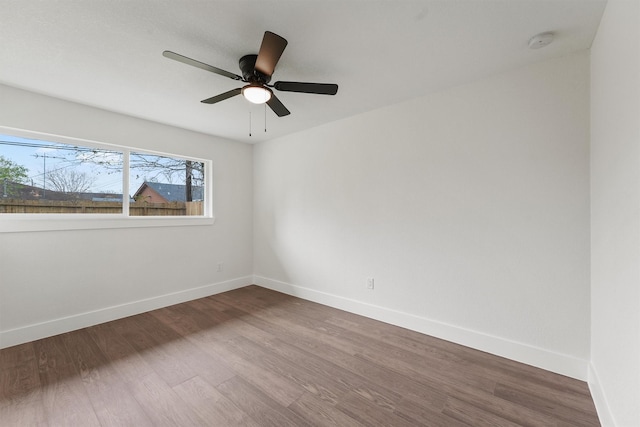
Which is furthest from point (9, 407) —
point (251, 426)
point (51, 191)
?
point (51, 191)

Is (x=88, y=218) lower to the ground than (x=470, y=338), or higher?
higher

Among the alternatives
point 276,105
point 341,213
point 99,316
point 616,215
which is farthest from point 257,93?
point 99,316

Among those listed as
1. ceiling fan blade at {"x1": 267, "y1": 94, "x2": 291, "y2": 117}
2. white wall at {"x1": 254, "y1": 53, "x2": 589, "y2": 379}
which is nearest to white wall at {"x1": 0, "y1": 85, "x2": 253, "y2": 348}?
white wall at {"x1": 254, "y1": 53, "x2": 589, "y2": 379}

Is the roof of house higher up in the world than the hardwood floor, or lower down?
higher up

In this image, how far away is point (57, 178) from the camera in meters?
2.69

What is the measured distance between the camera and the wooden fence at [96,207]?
2.47 m

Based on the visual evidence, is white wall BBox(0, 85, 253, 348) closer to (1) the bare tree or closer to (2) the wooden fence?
(2) the wooden fence

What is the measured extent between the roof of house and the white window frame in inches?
10.7

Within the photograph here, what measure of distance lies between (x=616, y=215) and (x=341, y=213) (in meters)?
2.28

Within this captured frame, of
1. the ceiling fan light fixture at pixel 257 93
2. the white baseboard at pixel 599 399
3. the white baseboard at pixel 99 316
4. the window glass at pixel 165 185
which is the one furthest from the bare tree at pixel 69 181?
the white baseboard at pixel 599 399

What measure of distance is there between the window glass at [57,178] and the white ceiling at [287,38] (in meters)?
0.45

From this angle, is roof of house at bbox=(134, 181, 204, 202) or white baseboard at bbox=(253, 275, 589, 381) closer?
white baseboard at bbox=(253, 275, 589, 381)

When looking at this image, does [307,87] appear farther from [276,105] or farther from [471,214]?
[471,214]

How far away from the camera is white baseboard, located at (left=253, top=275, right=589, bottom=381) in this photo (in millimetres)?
1907
